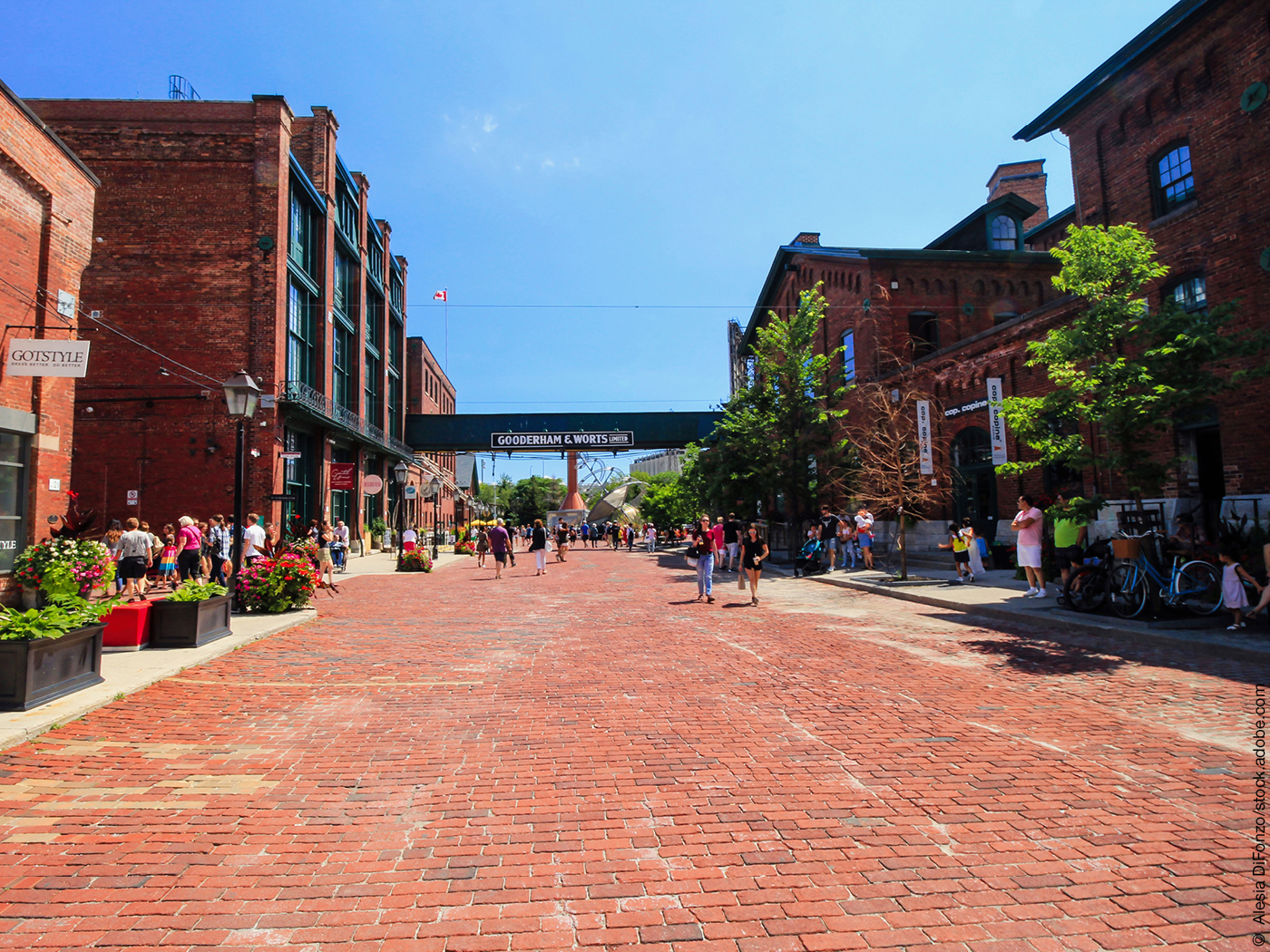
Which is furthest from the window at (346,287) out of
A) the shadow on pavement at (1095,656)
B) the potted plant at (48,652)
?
the shadow on pavement at (1095,656)

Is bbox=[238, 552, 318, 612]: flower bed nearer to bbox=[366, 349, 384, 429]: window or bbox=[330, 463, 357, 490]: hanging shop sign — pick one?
bbox=[330, 463, 357, 490]: hanging shop sign

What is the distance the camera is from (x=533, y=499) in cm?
10812

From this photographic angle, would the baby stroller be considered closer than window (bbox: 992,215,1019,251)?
Yes

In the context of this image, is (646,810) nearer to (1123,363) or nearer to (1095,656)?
(1095,656)

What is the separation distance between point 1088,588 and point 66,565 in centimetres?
1510

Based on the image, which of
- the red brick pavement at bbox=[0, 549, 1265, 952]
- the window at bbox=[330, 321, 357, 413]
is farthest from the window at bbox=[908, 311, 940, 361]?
the window at bbox=[330, 321, 357, 413]

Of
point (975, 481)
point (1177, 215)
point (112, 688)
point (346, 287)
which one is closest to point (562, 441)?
point (346, 287)

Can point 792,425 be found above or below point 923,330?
below

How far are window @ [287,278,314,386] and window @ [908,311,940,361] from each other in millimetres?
23192

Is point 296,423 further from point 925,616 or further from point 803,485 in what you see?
point 925,616

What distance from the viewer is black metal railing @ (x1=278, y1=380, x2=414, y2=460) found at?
949 inches

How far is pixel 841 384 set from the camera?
2891 centimetres

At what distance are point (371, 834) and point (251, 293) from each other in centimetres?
2459

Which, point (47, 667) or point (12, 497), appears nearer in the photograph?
point (47, 667)
